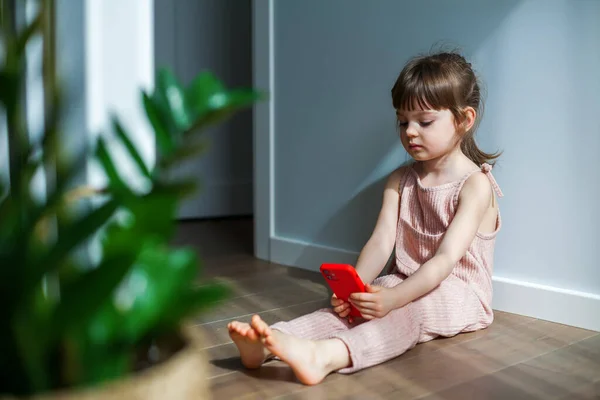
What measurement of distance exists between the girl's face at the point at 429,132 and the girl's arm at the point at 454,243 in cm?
9

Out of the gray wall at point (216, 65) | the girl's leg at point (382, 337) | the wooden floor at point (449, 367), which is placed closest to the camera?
the wooden floor at point (449, 367)

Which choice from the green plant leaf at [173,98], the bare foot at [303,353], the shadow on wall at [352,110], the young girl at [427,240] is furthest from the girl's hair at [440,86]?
the green plant leaf at [173,98]

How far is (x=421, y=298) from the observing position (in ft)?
4.28

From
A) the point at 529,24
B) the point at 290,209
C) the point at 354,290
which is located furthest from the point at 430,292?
the point at 290,209

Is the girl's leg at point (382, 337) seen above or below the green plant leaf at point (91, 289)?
below

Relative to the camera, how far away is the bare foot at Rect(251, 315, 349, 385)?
1.02m

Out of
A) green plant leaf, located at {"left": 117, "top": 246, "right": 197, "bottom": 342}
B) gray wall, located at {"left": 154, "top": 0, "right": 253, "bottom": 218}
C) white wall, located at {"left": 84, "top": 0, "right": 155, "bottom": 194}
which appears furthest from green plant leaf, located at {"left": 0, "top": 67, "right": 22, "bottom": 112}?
gray wall, located at {"left": 154, "top": 0, "right": 253, "bottom": 218}

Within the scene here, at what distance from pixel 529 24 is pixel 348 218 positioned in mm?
A: 700

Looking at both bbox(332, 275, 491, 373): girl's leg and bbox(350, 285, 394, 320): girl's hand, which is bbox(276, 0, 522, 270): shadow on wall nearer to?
bbox(332, 275, 491, 373): girl's leg

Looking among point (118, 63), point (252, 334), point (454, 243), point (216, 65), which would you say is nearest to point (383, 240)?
point (454, 243)

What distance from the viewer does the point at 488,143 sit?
4.85 feet

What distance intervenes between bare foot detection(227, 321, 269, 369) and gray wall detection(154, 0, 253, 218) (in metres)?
1.82

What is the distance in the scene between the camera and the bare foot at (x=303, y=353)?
3.36 feet

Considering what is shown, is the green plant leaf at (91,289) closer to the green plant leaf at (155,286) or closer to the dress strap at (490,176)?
the green plant leaf at (155,286)
